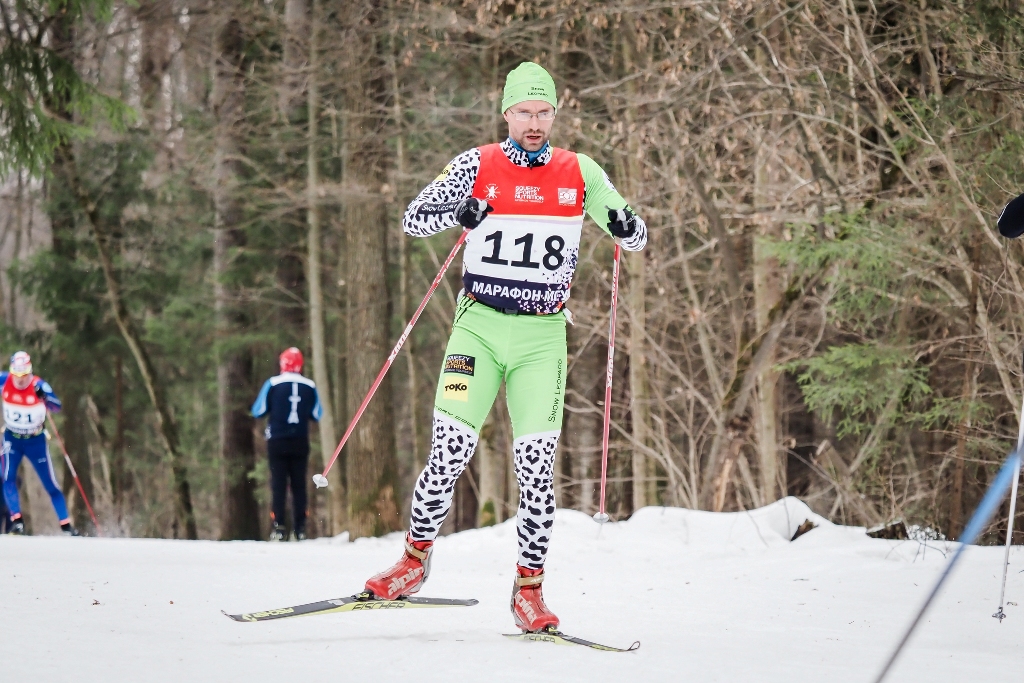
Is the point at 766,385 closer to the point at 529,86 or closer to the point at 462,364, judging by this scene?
the point at 462,364

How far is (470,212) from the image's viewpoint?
4555mm

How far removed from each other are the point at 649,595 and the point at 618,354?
12.8 metres

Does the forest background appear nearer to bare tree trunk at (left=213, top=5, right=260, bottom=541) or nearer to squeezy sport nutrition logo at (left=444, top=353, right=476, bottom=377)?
bare tree trunk at (left=213, top=5, right=260, bottom=541)

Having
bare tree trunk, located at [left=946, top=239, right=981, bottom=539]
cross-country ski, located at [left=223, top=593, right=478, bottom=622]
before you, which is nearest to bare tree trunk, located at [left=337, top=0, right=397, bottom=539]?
bare tree trunk, located at [left=946, top=239, right=981, bottom=539]

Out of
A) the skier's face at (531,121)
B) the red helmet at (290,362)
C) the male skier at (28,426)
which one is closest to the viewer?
the skier's face at (531,121)

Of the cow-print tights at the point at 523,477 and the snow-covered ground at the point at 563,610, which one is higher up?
the cow-print tights at the point at 523,477

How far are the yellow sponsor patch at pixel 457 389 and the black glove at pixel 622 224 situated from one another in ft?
3.09

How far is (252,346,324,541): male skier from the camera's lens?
12.2 metres

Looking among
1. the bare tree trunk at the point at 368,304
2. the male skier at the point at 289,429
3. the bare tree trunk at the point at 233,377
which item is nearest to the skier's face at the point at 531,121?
the male skier at the point at 289,429

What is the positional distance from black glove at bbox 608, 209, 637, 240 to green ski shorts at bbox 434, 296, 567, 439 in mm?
483

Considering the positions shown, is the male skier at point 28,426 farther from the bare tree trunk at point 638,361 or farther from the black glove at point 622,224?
the black glove at point 622,224

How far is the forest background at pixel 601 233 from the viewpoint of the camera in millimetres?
8617

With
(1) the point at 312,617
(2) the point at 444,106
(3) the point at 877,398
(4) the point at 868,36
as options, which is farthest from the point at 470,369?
(2) the point at 444,106

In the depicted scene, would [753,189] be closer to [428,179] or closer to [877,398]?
[877,398]
